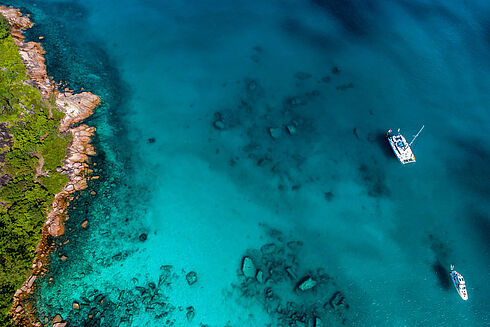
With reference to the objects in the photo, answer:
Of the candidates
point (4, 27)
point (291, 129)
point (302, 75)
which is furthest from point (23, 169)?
point (302, 75)

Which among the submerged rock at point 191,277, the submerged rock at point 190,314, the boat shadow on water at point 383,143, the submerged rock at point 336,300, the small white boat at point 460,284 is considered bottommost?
the submerged rock at point 190,314

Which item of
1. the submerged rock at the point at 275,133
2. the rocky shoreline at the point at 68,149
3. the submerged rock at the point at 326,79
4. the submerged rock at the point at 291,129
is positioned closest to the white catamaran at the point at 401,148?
the submerged rock at the point at 291,129

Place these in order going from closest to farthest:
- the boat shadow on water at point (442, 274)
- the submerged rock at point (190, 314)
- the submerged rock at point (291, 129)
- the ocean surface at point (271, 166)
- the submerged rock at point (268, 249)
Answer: the submerged rock at point (190, 314)
the ocean surface at point (271, 166)
the boat shadow on water at point (442, 274)
the submerged rock at point (268, 249)
the submerged rock at point (291, 129)

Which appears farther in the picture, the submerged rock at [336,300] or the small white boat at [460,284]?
the small white boat at [460,284]

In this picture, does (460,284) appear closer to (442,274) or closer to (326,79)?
(442,274)

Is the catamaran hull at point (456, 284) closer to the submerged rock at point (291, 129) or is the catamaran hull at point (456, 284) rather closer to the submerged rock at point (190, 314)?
the submerged rock at point (291, 129)

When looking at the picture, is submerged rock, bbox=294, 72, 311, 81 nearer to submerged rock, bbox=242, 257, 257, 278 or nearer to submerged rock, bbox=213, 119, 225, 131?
submerged rock, bbox=213, 119, 225, 131

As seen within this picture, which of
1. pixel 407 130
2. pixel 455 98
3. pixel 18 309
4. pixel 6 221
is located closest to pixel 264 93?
pixel 407 130
